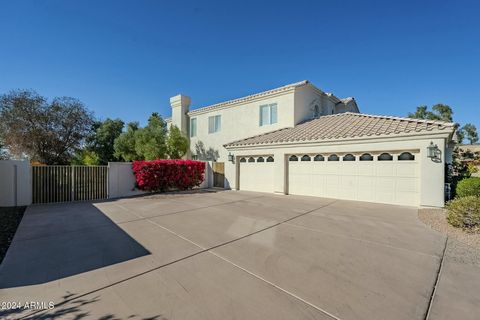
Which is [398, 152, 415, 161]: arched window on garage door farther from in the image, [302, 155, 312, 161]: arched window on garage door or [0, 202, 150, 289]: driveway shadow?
[0, 202, 150, 289]: driveway shadow

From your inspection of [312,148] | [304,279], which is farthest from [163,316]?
[312,148]

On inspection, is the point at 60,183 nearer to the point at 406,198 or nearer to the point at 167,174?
the point at 167,174

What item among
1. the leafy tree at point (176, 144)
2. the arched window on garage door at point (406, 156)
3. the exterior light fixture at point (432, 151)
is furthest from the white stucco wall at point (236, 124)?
the exterior light fixture at point (432, 151)

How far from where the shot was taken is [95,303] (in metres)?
2.72

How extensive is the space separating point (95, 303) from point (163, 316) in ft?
3.25

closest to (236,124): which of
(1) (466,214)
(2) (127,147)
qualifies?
(2) (127,147)

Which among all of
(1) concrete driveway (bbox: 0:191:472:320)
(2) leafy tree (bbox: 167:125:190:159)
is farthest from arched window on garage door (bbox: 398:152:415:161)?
(2) leafy tree (bbox: 167:125:190:159)

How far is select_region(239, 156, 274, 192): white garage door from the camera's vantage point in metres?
13.3

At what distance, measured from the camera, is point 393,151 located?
9180mm

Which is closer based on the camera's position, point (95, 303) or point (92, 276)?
point (95, 303)

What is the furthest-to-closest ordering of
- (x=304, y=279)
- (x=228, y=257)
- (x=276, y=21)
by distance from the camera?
(x=276, y=21), (x=228, y=257), (x=304, y=279)

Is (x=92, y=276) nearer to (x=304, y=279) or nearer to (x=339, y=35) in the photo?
(x=304, y=279)

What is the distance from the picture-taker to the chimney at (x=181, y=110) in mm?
21855

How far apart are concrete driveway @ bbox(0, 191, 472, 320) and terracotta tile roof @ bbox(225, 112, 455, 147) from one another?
13.9 feet
